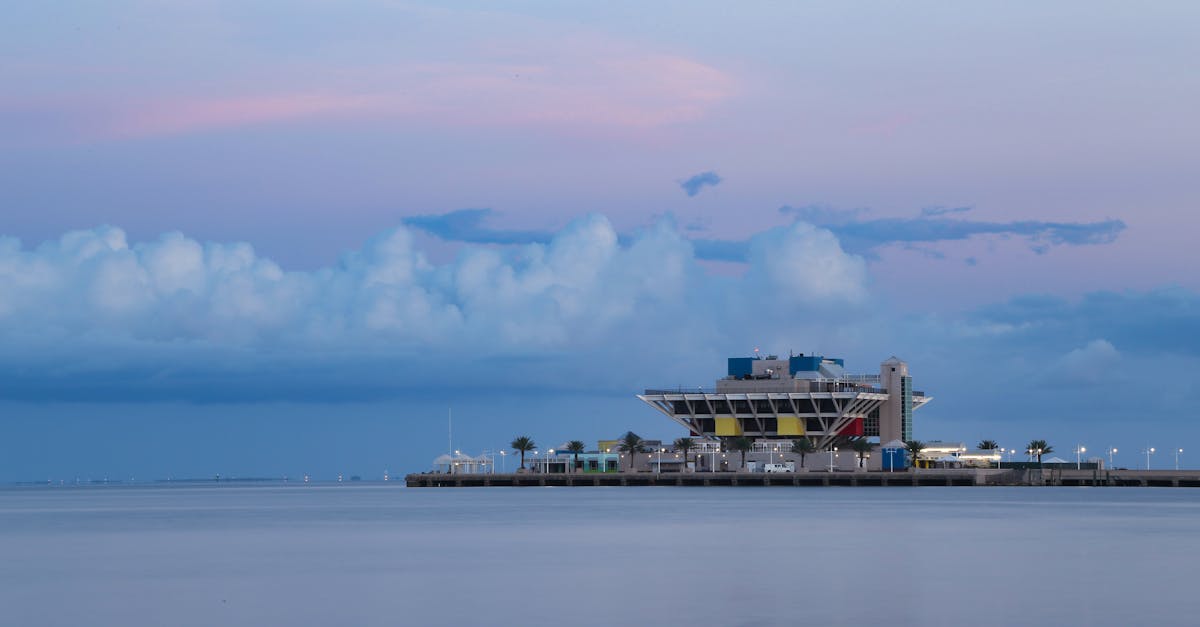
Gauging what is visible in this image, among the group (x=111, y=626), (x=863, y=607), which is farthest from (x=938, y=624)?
(x=111, y=626)

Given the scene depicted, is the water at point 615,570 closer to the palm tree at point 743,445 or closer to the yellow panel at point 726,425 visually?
the palm tree at point 743,445

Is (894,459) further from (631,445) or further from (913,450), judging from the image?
(631,445)

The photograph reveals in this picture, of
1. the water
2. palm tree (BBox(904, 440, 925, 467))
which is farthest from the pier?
the water

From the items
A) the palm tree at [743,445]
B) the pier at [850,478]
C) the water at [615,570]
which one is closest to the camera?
the water at [615,570]

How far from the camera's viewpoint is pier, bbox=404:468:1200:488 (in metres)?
170

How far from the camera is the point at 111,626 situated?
3894 centimetres

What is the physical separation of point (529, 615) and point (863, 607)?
8739 millimetres

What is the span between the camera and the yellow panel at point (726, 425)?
17888 centimetres

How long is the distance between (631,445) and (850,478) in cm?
2804

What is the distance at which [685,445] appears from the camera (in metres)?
178

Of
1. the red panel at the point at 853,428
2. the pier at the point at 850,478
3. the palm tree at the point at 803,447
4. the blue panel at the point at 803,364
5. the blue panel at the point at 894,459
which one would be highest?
the blue panel at the point at 803,364

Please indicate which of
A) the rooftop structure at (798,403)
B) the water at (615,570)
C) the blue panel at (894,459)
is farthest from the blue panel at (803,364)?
the water at (615,570)

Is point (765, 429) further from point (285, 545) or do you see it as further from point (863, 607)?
point (863, 607)

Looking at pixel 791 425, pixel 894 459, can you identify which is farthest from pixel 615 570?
pixel 894 459
